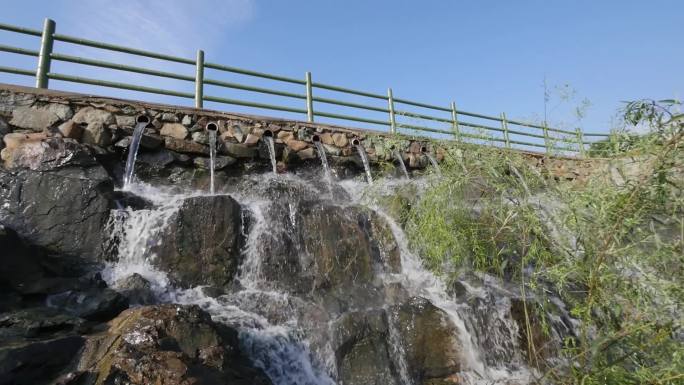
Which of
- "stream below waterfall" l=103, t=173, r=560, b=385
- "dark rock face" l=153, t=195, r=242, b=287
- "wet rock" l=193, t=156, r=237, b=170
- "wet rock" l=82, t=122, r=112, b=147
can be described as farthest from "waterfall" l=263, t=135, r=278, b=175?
"wet rock" l=82, t=122, r=112, b=147

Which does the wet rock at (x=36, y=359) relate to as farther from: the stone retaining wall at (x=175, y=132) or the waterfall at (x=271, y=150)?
the waterfall at (x=271, y=150)

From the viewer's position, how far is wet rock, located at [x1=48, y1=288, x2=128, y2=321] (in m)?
3.62

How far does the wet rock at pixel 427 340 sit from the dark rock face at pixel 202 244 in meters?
2.12

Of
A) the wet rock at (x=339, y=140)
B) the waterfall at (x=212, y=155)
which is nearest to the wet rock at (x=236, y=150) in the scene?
the waterfall at (x=212, y=155)

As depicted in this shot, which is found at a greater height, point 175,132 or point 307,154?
point 175,132

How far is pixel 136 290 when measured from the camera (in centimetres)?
419

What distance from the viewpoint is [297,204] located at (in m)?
5.79

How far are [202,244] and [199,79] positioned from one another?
12.3 ft

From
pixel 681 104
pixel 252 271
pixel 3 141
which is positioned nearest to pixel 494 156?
pixel 681 104

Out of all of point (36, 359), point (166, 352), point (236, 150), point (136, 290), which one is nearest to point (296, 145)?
point (236, 150)

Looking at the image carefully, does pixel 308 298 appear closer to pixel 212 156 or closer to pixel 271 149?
pixel 212 156

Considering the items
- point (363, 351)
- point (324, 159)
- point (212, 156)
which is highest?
point (324, 159)

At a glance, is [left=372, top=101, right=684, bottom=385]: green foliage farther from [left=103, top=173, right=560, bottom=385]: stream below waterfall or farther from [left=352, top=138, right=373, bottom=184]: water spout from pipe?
[left=352, top=138, right=373, bottom=184]: water spout from pipe

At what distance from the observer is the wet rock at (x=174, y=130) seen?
21.5 feet
